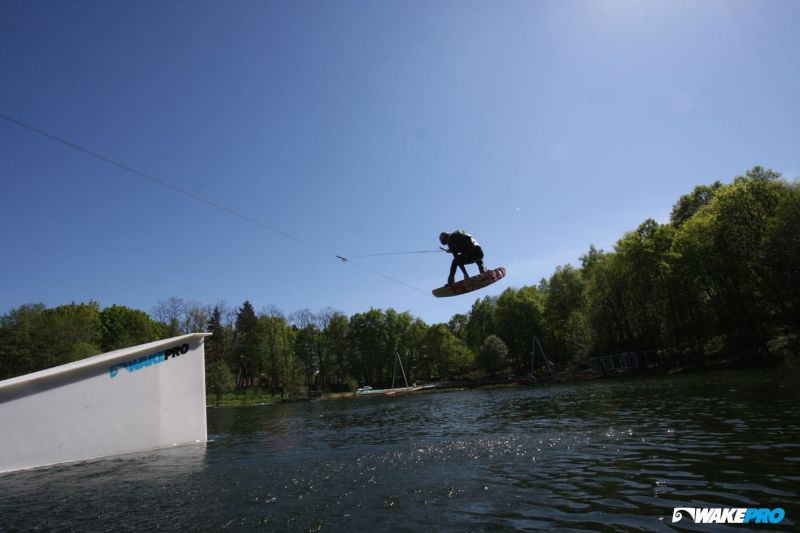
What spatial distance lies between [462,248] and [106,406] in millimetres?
13780

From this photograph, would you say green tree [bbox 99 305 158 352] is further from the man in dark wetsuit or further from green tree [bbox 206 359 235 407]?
the man in dark wetsuit

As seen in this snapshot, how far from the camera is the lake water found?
596cm

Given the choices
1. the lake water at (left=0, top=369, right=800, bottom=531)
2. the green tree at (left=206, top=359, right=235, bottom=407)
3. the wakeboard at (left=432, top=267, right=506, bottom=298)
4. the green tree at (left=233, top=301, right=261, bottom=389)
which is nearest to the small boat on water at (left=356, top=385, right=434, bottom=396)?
the green tree at (left=206, top=359, right=235, bottom=407)

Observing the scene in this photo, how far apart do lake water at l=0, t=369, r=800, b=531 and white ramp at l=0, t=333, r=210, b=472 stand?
0.93 metres

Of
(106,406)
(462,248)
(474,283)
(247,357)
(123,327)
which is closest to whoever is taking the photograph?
(106,406)

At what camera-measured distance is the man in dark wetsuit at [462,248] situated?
16703mm

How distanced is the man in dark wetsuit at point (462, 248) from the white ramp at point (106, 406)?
10439mm

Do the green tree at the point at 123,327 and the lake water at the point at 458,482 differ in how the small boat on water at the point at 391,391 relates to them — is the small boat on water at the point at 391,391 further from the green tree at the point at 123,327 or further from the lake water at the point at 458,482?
the lake water at the point at 458,482

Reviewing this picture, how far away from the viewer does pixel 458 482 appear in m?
8.02

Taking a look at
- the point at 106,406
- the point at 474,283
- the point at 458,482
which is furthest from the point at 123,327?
the point at 458,482

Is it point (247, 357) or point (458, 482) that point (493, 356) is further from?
point (458, 482)

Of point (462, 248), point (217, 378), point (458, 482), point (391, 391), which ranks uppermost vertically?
point (462, 248)

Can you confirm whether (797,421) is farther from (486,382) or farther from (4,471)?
(486,382)

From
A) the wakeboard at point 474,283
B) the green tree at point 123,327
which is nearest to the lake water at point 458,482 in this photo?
the wakeboard at point 474,283
